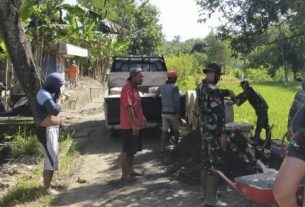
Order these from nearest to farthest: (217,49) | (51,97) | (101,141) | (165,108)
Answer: (51,97) < (165,108) < (101,141) < (217,49)

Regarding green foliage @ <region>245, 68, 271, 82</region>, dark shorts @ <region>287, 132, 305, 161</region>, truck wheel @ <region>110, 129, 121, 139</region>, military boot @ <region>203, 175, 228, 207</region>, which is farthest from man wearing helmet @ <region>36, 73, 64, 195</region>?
green foliage @ <region>245, 68, 271, 82</region>

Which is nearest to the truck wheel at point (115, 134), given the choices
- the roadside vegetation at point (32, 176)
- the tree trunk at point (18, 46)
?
the roadside vegetation at point (32, 176)

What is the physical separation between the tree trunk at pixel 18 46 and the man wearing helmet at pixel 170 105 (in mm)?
2664

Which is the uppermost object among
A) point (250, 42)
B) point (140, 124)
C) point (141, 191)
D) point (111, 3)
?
point (111, 3)

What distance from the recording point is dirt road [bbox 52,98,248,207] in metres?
6.42

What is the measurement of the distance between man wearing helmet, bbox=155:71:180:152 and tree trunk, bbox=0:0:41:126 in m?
2.66

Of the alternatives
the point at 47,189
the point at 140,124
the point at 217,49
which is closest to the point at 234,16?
the point at 140,124

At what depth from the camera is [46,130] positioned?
6469 millimetres

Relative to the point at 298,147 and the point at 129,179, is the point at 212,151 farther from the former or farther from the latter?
the point at 298,147

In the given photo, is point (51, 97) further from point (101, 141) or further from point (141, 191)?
point (101, 141)

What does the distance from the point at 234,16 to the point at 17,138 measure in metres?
4.47

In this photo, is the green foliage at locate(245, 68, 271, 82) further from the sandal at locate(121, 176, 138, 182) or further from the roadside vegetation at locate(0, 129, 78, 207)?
the sandal at locate(121, 176, 138, 182)

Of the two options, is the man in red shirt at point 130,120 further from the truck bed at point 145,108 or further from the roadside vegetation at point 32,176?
the truck bed at point 145,108

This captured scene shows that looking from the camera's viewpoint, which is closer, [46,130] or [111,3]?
[46,130]
